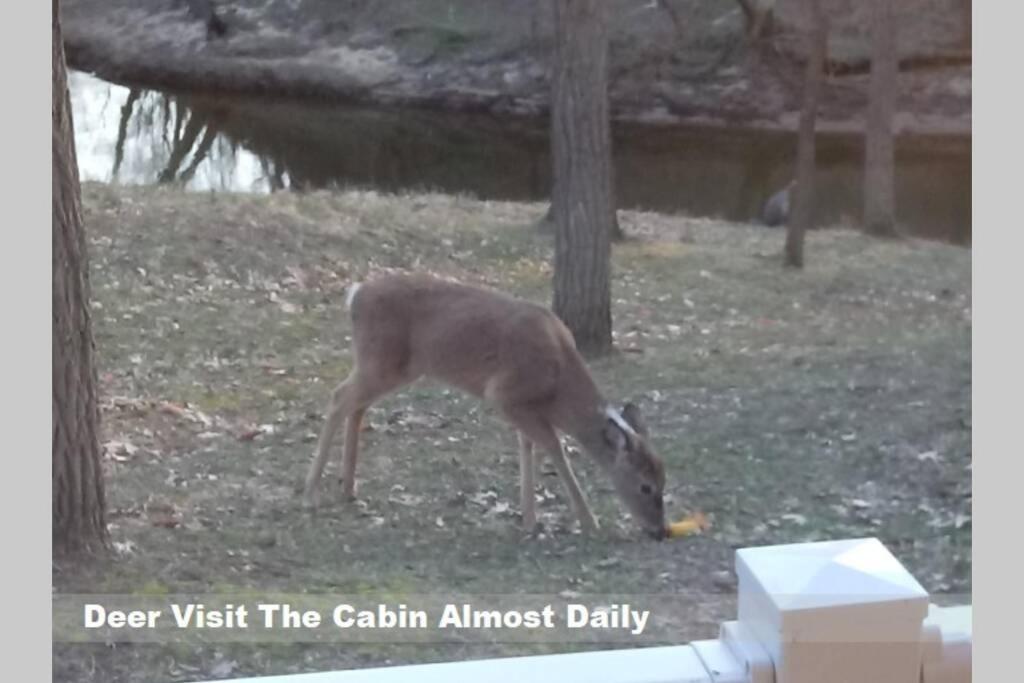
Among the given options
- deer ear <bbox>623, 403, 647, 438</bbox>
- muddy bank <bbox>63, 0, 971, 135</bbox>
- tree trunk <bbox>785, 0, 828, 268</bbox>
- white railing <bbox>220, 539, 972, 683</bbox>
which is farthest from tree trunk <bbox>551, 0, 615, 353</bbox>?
white railing <bbox>220, 539, 972, 683</bbox>

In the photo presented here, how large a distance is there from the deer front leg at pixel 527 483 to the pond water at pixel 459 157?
0.38 m

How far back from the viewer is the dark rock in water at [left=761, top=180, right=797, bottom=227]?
6.14 ft

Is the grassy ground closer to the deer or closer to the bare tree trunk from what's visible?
the deer

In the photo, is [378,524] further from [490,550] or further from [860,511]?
[860,511]

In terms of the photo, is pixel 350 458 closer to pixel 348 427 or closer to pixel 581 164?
pixel 348 427

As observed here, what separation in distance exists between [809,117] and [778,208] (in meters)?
0.13

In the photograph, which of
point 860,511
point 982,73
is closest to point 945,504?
point 860,511

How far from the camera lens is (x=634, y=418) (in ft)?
6.59

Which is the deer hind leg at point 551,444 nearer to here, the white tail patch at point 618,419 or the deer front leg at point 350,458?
the white tail patch at point 618,419

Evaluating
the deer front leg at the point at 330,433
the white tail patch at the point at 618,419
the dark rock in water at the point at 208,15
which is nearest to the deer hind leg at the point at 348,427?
the deer front leg at the point at 330,433

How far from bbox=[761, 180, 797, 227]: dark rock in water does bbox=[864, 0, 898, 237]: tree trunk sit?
0.11 m

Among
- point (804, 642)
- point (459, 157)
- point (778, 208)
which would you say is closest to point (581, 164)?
point (459, 157)

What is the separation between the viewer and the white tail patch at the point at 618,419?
1.97m

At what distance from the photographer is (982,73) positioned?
5.61ft
